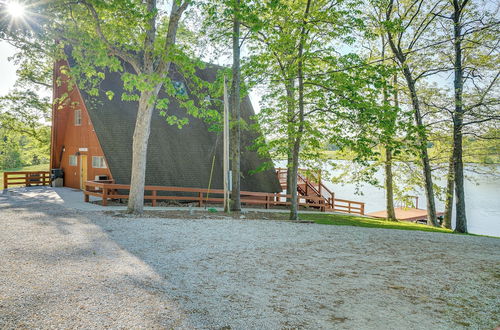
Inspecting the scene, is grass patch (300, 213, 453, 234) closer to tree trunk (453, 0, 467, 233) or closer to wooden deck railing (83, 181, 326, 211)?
tree trunk (453, 0, 467, 233)

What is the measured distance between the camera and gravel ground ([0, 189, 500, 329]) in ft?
13.1

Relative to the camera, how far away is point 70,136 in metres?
19.5

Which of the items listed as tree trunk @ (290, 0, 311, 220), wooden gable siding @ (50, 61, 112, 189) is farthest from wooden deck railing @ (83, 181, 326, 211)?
tree trunk @ (290, 0, 311, 220)

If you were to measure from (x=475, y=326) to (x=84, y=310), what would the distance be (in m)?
4.91

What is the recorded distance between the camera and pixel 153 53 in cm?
1034

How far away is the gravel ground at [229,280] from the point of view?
13.1 ft

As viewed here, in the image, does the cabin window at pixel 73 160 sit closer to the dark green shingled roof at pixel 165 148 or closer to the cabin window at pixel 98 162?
the cabin window at pixel 98 162

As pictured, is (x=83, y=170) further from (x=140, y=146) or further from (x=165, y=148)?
(x=140, y=146)

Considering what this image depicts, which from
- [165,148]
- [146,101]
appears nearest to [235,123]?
[146,101]

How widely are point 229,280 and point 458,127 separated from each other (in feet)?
48.6

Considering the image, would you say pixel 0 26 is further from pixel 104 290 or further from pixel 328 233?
pixel 328 233

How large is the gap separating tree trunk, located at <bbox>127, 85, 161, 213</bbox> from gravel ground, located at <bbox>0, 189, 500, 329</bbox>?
2.09 m

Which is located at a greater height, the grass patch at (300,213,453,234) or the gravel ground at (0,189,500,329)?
the gravel ground at (0,189,500,329)

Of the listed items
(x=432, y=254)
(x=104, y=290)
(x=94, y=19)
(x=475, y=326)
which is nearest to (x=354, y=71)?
(x=432, y=254)
